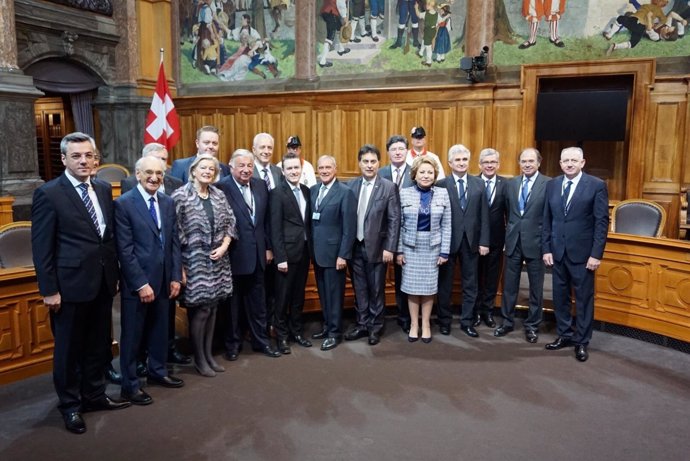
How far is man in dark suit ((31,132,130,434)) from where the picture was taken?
2.93 metres

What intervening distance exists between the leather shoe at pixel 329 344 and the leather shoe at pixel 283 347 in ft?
0.91

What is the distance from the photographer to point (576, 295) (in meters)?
4.29

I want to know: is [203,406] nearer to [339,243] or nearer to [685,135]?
[339,243]

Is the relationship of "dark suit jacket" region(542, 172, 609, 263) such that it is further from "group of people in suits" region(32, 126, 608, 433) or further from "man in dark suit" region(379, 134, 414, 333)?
"man in dark suit" region(379, 134, 414, 333)

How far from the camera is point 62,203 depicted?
2939mm

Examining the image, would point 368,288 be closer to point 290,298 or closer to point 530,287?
point 290,298

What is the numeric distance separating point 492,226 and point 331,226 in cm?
143

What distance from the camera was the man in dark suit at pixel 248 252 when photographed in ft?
13.0

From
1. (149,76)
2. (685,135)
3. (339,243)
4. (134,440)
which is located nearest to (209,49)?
(149,76)

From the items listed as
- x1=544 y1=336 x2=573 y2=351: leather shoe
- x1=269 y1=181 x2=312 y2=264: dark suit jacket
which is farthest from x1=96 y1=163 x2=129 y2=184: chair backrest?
x1=544 y1=336 x2=573 y2=351: leather shoe

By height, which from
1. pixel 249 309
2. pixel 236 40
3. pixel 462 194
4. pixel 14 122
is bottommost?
pixel 249 309

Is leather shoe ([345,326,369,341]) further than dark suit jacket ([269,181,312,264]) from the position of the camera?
Yes

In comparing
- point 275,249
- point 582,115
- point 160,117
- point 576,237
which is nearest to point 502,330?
point 576,237

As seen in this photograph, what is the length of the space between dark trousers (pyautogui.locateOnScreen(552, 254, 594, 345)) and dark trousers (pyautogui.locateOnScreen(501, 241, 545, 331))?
0.18 m
